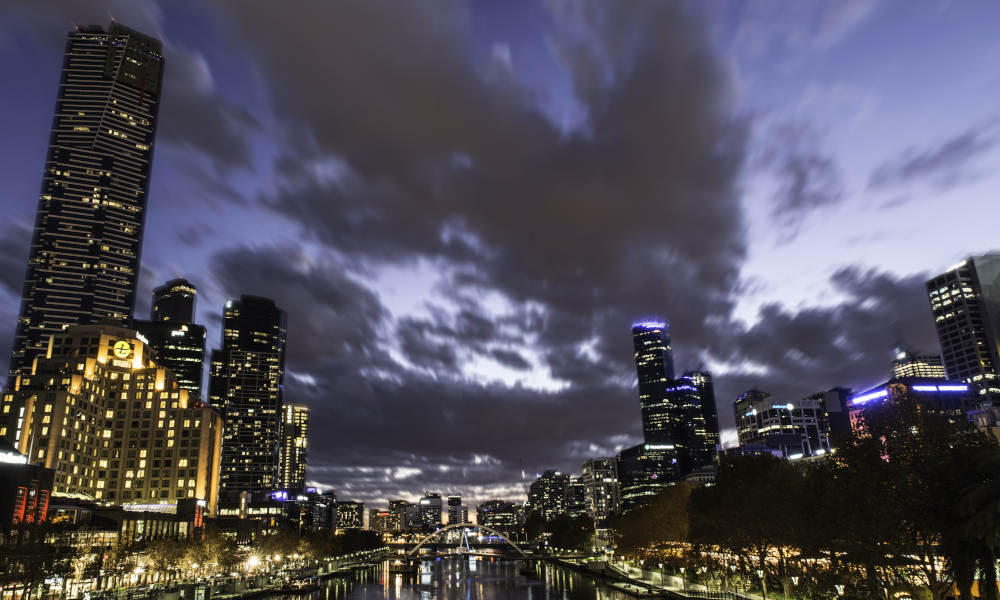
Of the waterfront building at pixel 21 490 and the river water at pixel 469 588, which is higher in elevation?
the waterfront building at pixel 21 490

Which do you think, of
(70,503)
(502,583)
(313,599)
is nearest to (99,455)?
(70,503)

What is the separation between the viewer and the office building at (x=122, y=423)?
535 ft

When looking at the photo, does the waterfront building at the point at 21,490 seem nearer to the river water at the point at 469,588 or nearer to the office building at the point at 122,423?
the river water at the point at 469,588

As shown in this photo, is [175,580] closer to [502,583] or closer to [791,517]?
[502,583]

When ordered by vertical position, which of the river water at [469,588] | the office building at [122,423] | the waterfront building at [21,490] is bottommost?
the river water at [469,588]

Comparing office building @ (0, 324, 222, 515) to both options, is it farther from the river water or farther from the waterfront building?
the waterfront building

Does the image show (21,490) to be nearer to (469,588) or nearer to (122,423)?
(122,423)

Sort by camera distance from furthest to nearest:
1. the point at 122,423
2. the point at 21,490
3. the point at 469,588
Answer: the point at 122,423, the point at 469,588, the point at 21,490

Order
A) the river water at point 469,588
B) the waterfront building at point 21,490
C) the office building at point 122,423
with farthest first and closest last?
the office building at point 122,423, the river water at point 469,588, the waterfront building at point 21,490

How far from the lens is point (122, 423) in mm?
179750

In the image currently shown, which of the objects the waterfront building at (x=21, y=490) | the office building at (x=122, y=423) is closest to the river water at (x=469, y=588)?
the waterfront building at (x=21, y=490)

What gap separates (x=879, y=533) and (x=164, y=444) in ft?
610

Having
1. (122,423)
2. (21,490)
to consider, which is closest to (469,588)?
(21,490)

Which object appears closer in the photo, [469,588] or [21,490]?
[21,490]
